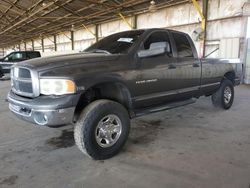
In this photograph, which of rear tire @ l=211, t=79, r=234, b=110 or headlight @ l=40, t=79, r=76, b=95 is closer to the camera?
headlight @ l=40, t=79, r=76, b=95

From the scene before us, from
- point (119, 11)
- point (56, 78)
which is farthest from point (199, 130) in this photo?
point (119, 11)

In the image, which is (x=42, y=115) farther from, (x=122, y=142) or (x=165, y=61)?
(x=165, y=61)

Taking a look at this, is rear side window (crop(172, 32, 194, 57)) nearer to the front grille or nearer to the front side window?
the front grille

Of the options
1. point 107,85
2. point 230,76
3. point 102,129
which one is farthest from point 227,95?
point 102,129

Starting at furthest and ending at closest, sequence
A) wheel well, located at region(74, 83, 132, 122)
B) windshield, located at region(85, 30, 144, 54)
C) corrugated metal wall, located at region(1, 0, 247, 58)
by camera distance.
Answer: corrugated metal wall, located at region(1, 0, 247, 58) → windshield, located at region(85, 30, 144, 54) → wheel well, located at region(74, 83, 132, 122)

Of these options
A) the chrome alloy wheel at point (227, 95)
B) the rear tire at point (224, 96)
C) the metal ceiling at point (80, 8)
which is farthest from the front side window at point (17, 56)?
the chrome alloy wheel at point (227, 95)

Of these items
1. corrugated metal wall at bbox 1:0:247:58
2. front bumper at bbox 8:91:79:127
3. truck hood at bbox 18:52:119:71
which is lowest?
front bumper at bbox 8:91:79:127

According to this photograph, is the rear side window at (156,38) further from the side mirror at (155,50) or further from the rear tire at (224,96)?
the rear tire at (224,96)

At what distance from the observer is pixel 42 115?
106 inches

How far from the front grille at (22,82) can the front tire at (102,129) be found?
2.49 ft

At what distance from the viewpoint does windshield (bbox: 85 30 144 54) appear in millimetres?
3512

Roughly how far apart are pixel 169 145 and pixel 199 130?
3.04ft

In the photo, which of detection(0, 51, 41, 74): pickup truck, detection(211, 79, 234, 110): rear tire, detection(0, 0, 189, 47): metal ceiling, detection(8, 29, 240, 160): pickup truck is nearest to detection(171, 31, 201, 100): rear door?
detection(8, 29, 240, 160): pickup truck

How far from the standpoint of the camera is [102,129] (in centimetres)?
300
